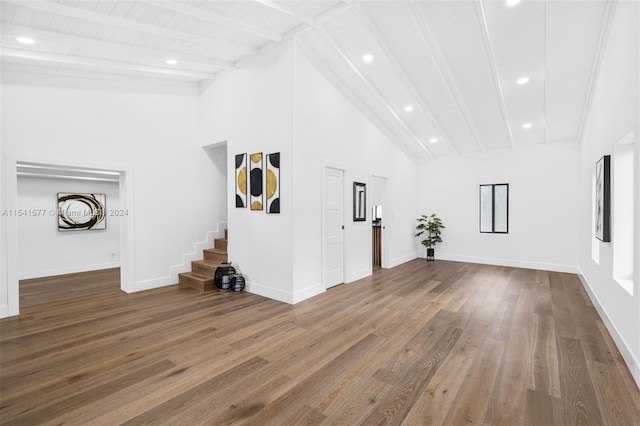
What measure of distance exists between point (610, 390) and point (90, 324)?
192 inches

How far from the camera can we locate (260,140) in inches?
181

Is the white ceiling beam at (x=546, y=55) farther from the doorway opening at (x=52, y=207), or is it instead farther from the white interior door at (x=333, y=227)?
the doorway opening at (x=52, y=207)

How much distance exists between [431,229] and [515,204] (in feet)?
6.43

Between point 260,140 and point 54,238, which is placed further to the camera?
point 54,238

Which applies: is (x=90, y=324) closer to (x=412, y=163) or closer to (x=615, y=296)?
(x=615, y=296)

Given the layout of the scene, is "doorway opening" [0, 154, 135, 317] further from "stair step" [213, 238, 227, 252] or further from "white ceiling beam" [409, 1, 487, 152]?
"white ceiling beam" [409, 1, 487, 152]

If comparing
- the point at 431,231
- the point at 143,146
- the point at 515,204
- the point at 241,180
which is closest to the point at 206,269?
the point at 241,180

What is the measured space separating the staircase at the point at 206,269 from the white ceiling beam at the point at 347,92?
134 inches

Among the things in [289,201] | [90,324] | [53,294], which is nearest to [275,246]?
[289,201]

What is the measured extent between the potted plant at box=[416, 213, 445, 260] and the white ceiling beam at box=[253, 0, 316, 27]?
569 cm

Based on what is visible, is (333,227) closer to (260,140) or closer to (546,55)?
(260,140)

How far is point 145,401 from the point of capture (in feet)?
6.60

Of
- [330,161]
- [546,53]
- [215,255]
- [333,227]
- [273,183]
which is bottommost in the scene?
[215,255]

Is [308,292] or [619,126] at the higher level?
[619,126]
